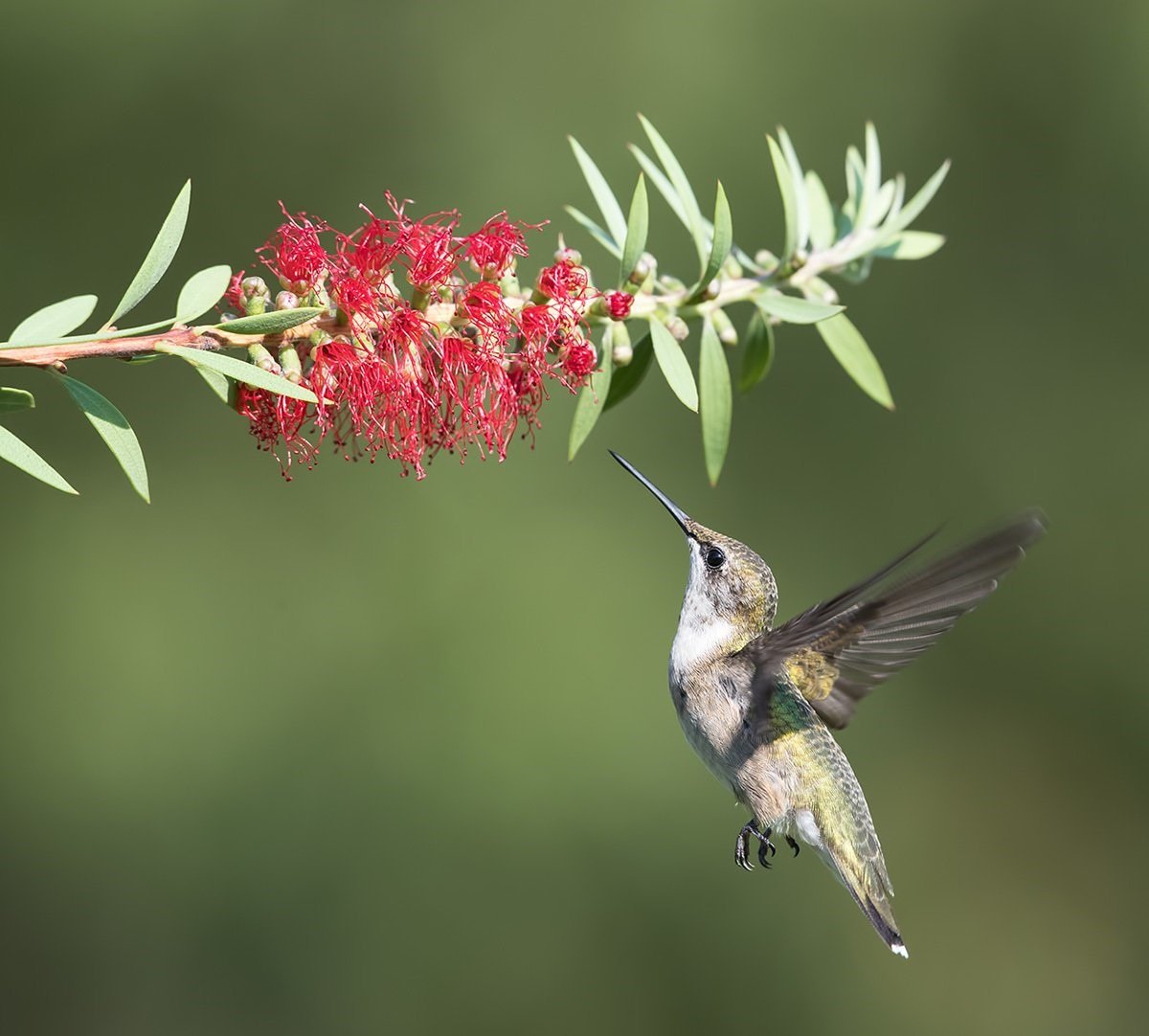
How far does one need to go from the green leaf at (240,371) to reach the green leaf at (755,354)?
93cm

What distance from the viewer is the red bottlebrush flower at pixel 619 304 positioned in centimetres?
209

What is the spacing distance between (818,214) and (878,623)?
75 cm

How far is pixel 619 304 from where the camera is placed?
2094 millimetres

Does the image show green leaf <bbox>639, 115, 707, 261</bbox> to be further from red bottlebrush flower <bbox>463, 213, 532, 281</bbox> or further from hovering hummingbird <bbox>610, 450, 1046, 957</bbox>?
hovering hummingbird <bbox>610, 450, 1046, 957</bbox>

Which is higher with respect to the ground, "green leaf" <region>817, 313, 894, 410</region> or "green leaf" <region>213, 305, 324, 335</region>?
"green leaf" <region>213, 305, 324, 335</region>

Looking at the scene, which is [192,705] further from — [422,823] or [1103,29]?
[1103,29]

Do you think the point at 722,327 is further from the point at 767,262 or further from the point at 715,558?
the point at 715,558

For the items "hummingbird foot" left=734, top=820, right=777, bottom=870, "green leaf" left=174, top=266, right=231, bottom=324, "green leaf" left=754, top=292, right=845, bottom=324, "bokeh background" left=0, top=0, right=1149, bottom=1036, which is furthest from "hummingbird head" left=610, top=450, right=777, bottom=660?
"bokeh background" left=0, top=0, right=1149, bottom=1036

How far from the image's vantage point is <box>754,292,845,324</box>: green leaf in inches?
82.8

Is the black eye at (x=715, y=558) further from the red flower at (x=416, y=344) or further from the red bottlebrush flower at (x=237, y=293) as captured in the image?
the red bottlebrush flower at (x=237, y=293)

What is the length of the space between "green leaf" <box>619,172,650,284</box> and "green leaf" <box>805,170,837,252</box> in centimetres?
51

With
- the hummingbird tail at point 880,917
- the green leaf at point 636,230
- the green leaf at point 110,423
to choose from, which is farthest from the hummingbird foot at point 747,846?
the green leaf at point 110,423

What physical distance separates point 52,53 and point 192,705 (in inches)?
122

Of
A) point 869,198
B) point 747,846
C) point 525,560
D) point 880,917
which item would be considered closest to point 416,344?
point 869,198
